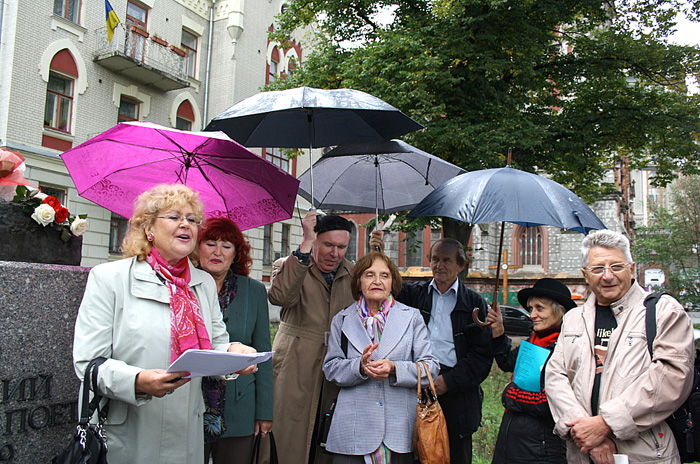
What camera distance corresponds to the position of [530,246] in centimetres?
3278

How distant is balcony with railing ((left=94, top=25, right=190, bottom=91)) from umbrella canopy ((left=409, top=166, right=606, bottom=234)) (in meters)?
15.4

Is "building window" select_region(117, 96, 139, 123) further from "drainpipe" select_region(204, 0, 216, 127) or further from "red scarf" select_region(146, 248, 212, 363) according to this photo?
"red scarf" select_region(146, 248, 212, 363)

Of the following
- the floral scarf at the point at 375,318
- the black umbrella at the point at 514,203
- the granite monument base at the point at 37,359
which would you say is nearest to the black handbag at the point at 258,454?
the floral scarf at the point at 375,318

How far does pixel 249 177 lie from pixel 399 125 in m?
1.24

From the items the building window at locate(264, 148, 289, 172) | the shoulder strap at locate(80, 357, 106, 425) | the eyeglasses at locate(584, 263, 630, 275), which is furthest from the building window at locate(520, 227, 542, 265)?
the shoulder strap at locate(80, 357, 106, 425)

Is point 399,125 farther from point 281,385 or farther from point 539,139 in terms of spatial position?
point 539,139

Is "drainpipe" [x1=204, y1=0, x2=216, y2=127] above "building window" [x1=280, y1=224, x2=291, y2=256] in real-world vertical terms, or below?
above

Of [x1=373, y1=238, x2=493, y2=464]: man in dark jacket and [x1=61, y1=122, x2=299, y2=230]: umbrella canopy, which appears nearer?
[x1=61, y1=122, x2=299, y2=230]: umbrella canopy

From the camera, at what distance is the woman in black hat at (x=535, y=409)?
3.40 meters

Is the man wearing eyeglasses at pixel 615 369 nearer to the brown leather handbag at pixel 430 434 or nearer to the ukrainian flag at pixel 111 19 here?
the brown leather handbag at pixel 430 434

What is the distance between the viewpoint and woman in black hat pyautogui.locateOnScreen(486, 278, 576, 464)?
340 centimetres

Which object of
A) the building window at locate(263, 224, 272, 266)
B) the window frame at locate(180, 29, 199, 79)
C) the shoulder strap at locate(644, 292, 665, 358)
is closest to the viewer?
the shoulder strap at locate(644, 292, 665, 358)

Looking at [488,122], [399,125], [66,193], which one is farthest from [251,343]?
[66,193]

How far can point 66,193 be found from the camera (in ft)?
50.9
